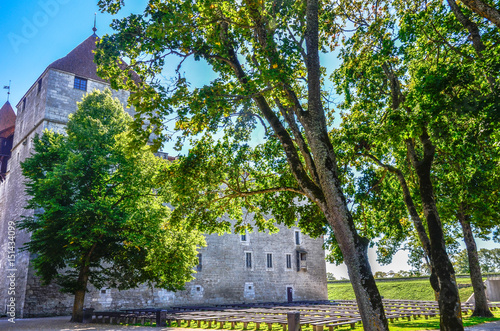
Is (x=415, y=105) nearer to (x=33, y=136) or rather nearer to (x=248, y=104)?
(x=248, y=104)

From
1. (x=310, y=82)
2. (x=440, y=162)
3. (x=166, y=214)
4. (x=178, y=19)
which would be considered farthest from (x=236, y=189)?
(x=166, y=214)

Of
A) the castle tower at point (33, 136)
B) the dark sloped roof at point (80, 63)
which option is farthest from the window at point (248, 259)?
the dark sloped roof at point (80, 63)

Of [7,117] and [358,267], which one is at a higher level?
[7,117]

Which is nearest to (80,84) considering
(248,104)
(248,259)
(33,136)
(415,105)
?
(33,136)

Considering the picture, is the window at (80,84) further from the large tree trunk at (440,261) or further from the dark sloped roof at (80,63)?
the large tree trunk at (440,261)

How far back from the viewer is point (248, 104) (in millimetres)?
8750

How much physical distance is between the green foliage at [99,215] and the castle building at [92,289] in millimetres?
6540

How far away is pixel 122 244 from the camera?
18.4m

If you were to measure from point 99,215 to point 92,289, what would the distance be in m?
9.62

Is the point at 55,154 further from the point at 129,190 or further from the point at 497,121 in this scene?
the point at 497,121

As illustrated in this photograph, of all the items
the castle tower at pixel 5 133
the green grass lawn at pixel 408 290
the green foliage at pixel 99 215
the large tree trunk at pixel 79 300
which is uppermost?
the castle tower at pixel 5 133

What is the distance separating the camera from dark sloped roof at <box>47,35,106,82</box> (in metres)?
27.9

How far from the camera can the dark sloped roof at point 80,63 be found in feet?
91.6

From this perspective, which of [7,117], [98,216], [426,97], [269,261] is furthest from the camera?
[7,117]
